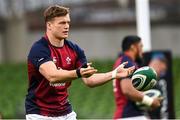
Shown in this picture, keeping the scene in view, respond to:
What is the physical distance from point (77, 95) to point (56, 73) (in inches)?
509

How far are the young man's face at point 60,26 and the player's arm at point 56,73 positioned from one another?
365 millimetres

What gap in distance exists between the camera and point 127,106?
1098 centimetres

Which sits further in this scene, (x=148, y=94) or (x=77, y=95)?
(x=77, y=95)

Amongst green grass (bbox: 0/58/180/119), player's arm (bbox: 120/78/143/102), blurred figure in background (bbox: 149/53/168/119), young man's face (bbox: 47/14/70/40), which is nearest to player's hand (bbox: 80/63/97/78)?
young man's face (bbox: 47/14/70/40)

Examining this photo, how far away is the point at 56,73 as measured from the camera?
320 inches

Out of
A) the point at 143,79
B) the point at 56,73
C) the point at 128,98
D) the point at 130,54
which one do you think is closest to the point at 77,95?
the point at 130,54

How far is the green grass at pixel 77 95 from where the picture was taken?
19.1 metres

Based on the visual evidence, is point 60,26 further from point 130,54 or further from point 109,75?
point 130,54

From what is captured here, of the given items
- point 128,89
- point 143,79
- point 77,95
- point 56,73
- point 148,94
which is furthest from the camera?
point 77,95

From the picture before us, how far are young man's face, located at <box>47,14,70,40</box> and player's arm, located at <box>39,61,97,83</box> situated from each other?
1.20 feet

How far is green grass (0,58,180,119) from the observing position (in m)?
19.1

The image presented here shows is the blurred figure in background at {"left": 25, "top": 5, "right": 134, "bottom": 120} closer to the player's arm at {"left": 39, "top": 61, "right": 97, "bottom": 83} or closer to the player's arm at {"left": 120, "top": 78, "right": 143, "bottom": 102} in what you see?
the player's arm at {"left": 39, "top": 61, "right": 97, "bottom": 83}

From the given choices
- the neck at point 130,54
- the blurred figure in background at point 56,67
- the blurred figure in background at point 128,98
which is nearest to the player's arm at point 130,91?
the blurred figure in background at point 128,98

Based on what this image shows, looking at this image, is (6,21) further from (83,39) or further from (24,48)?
(83,39)
